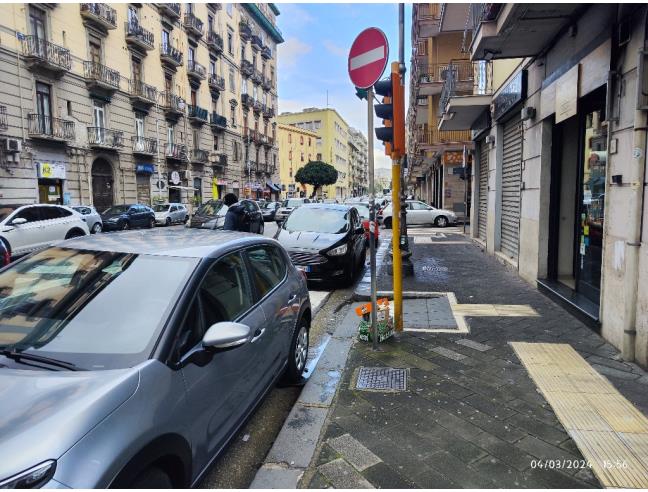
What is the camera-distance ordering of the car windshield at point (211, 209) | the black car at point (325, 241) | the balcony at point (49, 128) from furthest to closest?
the balcony at point (49, 128)
the car windshield at point (211, 209)
the black car at point (325, 241)

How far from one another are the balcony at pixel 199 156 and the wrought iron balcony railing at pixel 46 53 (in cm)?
1321

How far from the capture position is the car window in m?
3.56

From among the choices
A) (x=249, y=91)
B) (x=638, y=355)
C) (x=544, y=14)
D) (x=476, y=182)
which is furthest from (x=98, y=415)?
(x=249, y=91)

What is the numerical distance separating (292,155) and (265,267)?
265 feet

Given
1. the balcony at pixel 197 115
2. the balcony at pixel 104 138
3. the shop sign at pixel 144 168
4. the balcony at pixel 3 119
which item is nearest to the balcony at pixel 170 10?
the balcony at pixel 197 115

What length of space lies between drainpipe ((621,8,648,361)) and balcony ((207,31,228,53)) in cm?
3945

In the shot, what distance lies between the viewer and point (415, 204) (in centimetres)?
2395

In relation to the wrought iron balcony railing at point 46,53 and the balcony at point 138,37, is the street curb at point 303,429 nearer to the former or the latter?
the wrought iron balcony railing at point 46,53

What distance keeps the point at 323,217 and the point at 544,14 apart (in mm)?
5235

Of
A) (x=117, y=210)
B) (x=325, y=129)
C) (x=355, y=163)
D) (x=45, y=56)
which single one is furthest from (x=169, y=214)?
(x=355, y=163)

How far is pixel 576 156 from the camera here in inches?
286

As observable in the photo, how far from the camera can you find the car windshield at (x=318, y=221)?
9188 millimetres

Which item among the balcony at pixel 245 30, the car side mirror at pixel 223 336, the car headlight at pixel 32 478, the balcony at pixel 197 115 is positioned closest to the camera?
the car headlight at pixel 32 478

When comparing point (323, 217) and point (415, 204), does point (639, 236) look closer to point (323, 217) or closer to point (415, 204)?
point (323, 217)
